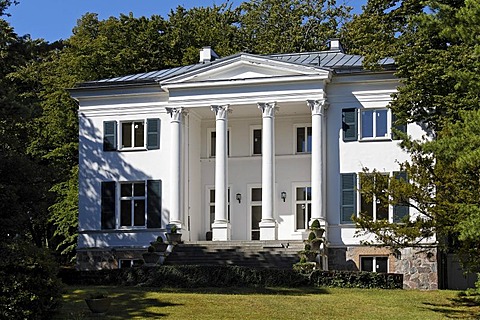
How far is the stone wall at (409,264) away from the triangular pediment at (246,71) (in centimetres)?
693

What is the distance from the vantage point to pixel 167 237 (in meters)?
34.7

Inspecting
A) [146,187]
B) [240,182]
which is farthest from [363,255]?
[146,187]

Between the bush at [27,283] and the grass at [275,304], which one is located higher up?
the bush at [27,283]

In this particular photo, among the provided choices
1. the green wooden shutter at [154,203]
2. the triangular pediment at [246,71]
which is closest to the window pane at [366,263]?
the triangular pediment at [246,71]

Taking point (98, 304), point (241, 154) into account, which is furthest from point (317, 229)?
point (98, 304)

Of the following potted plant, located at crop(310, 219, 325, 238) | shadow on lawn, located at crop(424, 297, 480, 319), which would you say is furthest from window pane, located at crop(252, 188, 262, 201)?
shadow on lawn, located at crop(424, 297, 480, 319)

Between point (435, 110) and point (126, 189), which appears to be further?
point (126, 189)

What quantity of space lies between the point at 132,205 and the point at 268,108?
7025 millimetres

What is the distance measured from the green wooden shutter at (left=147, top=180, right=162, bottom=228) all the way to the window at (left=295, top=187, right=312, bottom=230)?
5.55 metres

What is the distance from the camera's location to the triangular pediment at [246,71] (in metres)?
34.2

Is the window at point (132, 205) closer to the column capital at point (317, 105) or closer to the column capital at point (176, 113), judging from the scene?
the column capital at point (176, 113)

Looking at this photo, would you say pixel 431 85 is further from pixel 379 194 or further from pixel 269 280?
pixel 269 280

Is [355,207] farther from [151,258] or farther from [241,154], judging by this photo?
→ [151,258]

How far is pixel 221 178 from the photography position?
1372 inches
